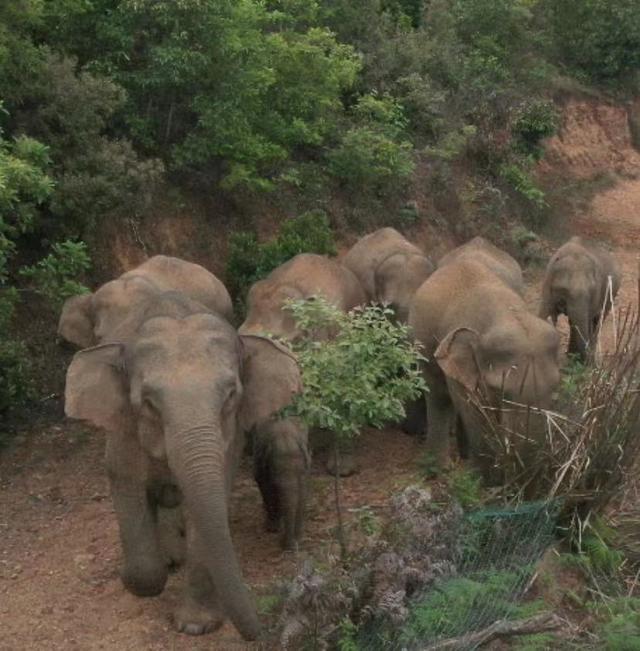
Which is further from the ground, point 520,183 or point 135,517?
point 135,517

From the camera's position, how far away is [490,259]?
11492 millimetres

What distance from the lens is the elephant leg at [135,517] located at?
23.7 feet

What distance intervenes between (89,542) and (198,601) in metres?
1.84

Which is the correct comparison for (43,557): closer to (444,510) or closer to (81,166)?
(444,510)

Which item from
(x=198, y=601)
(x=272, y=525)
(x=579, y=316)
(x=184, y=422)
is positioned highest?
(x=184, y=422)

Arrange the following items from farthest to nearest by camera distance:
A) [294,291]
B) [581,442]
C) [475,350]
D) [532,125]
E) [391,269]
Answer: [532,125] < [391,269] < [294,291] < [475,350] < [581,442]

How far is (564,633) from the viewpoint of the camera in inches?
270

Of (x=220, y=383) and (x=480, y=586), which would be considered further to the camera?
(x=480, y=586)

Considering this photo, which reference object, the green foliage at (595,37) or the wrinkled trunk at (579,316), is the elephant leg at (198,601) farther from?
the green foliage at (595,37)

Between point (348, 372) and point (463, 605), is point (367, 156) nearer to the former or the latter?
point (348, 372)

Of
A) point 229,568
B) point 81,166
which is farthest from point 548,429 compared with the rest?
point 81,166

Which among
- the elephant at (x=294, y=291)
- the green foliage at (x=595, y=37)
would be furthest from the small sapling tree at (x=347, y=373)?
the green foliage at (x=595, y=37)

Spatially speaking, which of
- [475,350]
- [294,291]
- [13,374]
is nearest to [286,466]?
[475,350]

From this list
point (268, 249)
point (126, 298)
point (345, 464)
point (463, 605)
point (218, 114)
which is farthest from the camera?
point (268, 249)
